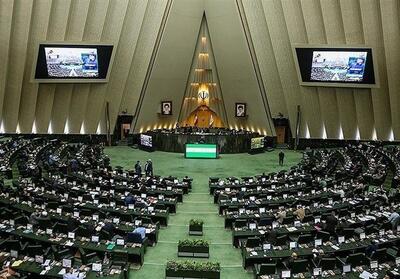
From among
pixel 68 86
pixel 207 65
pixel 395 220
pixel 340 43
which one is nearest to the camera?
pixel 395 220

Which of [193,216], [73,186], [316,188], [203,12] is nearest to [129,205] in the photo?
[193,216]

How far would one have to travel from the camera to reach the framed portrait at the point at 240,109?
4409 centimetres

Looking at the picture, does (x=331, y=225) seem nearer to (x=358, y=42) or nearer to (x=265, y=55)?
(x=358, y=42)

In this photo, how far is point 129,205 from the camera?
18344 millimetres

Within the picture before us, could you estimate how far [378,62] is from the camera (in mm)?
35219

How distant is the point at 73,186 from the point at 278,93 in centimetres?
2488

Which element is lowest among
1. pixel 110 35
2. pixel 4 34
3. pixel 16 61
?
pixel 16 61

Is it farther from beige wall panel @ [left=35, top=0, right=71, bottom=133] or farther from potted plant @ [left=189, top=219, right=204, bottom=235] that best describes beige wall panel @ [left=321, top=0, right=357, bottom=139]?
potted plant @ [left=189, top=219, right=204, bottom=235]

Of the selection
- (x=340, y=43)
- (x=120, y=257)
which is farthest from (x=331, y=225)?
(x=340, y=43)

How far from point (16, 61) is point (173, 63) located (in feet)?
47.7

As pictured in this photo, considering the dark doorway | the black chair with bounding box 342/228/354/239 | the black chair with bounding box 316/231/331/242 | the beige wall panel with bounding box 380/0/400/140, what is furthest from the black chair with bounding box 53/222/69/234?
the dark doorway

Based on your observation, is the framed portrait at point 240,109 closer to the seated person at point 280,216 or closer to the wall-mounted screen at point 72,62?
the wall-mounted screen at point 72,62

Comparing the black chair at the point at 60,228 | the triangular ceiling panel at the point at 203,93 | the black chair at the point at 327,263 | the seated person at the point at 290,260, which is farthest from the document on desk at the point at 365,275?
the triangular ceiling panel at the point at 203,93

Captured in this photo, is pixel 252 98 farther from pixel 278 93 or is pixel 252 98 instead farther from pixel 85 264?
pixel 85 264
